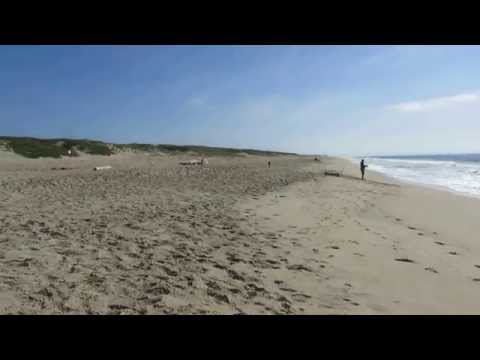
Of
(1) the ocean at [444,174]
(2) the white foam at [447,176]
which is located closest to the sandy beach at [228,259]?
(2) the white foam at [447,176]

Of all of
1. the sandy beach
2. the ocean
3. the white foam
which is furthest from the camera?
the ocean

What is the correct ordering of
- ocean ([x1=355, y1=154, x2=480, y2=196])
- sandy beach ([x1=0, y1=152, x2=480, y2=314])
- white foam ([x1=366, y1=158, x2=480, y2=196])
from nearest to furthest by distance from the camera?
sandy beach ([x1=0, y1=152, x2=480, y2=314]), white foam ([x1=366, y1=158, x2=480, y2=196]), ocean ([x1=355, y1=154, x2=480, y2=196])

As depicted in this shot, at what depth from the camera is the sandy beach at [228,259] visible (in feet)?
10.7

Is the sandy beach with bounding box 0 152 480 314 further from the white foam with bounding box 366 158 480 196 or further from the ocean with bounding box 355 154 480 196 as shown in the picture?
the ocean with bounding box 355 154 480 196

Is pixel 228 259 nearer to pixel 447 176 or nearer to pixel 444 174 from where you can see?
pixel 447 176

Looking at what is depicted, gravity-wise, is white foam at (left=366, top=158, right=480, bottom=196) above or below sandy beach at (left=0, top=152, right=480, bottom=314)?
above

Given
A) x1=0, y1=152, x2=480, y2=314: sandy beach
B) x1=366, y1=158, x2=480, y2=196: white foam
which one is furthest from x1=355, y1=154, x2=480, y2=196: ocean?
x1=0, y1=152, x2=480, y2=314: sandy beach

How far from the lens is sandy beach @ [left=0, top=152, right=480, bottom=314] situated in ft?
10.7
